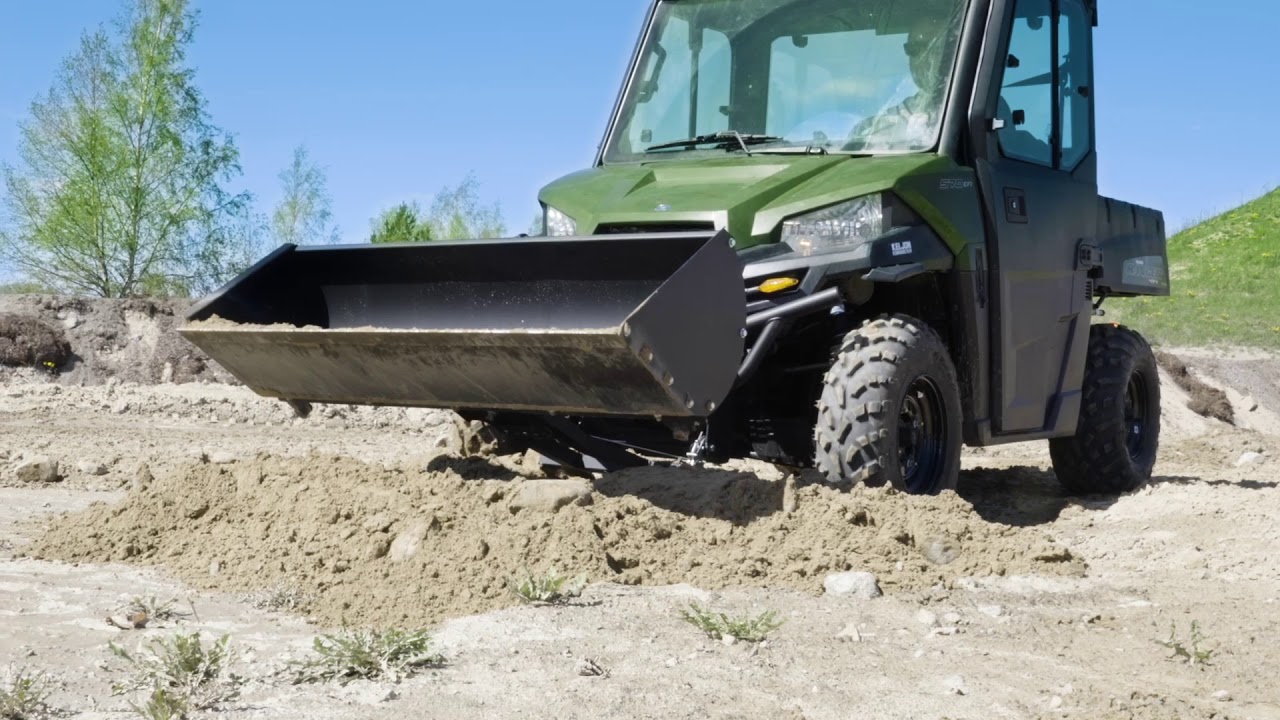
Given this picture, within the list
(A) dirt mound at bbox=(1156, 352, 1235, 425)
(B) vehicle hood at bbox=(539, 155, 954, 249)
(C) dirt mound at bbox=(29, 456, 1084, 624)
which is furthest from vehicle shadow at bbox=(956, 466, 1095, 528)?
(A) dirt mound at bbox=(1156, 352, 1235, 425)

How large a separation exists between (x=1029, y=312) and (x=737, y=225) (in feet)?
6.47

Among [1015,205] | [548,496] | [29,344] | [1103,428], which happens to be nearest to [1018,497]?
[1103,428]

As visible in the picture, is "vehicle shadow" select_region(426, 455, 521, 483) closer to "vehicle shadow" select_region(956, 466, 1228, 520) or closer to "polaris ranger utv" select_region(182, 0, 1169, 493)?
"polaris ranger utv" select_region(182, 0, 1169, 493)

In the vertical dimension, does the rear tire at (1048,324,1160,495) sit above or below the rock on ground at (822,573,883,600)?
above

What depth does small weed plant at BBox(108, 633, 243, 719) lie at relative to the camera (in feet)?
12.8

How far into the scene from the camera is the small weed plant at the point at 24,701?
3.73 meters

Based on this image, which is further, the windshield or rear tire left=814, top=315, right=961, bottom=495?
the windshield

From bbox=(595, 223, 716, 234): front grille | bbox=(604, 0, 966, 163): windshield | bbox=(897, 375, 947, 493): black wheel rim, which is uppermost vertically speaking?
bbox=(604, 0, 966, 163): windshield

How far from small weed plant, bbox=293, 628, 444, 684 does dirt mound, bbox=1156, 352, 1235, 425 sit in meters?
16.3

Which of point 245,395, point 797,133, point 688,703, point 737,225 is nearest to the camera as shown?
point 688,703

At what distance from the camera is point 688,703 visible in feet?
12.9

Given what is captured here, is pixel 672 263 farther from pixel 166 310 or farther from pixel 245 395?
pixel 166 310

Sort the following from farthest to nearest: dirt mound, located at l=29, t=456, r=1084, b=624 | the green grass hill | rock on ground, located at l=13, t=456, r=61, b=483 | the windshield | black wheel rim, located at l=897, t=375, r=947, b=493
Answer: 1. the green grass hill
2. rock on ground, located at l=13, t=456, r=61, b=483
3. the windshield
4. black wheel rim, located at l=897, t=375, r=947, b=493
5. dirt mound, located at l=29, t=456, r=1084, b=624

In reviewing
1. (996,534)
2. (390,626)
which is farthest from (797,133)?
(390,626)
